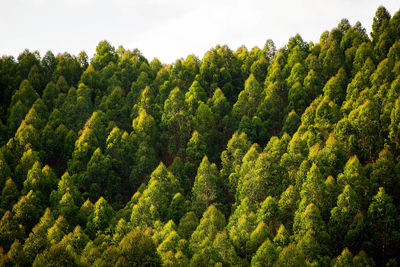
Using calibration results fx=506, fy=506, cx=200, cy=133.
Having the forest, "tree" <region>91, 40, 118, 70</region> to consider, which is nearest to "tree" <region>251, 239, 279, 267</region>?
the forest

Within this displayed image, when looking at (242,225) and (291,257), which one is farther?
(242,225)

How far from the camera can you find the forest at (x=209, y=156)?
264 ft

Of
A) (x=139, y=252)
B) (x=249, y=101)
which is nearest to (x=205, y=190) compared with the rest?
(x=139, y=252)

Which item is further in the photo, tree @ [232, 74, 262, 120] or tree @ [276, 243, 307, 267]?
tree @ [232, 74, 262, 120]

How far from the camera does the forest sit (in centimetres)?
8056

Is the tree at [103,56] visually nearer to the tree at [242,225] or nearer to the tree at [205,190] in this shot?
the tree at [205,190]

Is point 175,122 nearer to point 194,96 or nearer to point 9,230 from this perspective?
point 194,96

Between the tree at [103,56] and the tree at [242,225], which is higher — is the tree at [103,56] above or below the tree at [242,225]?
above

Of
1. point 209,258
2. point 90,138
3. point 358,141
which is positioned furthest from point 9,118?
point 358,141

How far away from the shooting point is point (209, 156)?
381 ft

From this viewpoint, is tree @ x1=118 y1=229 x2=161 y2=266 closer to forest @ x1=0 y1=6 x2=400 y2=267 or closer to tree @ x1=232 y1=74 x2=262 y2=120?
forest @ x1=0 y1=6 x2=400 y2=267

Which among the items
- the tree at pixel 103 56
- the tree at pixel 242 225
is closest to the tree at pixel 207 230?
the tree at pixel 242 225

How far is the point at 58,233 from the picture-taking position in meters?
88.6

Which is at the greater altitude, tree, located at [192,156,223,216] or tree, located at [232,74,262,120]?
tree, located at [232,74,262,120]
